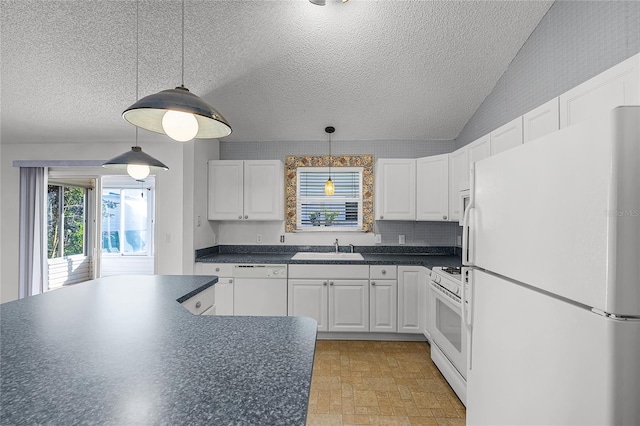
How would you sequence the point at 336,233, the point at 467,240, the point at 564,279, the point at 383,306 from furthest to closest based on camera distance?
the point at 336,233 < the point at 383,306 < the point at 467,240 < the point at 564,279

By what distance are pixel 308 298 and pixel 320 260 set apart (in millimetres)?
429

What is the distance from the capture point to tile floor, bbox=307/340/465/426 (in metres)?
2.11

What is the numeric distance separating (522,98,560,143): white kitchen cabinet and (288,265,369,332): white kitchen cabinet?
192 cm

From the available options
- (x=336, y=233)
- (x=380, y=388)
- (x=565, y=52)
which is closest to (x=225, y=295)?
(x=336, y=233)

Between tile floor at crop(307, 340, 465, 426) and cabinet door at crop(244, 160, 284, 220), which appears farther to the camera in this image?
cabinet door at crop(244, 160, 284, 220)

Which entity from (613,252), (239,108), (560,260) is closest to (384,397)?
(560,260)

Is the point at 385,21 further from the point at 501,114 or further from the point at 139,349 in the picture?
the point at 139,349

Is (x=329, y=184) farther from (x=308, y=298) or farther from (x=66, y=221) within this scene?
(x=66, y=221)

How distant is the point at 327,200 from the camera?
407 cm

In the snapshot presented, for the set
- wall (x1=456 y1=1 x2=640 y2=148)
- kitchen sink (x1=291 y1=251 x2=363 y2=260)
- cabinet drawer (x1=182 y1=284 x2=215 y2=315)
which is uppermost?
A: wall (x1=456 y1=1 x2=640 y2=148)

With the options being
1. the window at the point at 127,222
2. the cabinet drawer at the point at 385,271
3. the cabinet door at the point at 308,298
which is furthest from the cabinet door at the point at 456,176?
the window at the point at 127,222

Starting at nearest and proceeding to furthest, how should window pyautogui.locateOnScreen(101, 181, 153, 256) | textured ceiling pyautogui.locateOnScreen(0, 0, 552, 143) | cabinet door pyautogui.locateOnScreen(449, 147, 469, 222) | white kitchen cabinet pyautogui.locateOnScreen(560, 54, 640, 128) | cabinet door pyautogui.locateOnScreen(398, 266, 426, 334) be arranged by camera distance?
white kitchen cabinet pyautogui.locateOnScreen(560, 54, 640, 128)
textured ceiling pyautogui.locateOnScreen(0, 0, 552, 143)
cabinet door pyautogui.locateOnScreen(449, 147, 469, 222)
cabinet door pyautogui.locateOnScreen(398, 266, 426, 334)
window pyautogui.locateOnScreen(101, 181, 153, 256)

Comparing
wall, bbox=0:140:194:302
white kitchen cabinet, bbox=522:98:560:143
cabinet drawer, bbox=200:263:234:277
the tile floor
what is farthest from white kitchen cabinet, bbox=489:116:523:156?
wall, bbox=0:140:194:302

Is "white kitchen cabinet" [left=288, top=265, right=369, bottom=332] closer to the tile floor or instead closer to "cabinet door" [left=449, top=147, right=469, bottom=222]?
the tile floor
